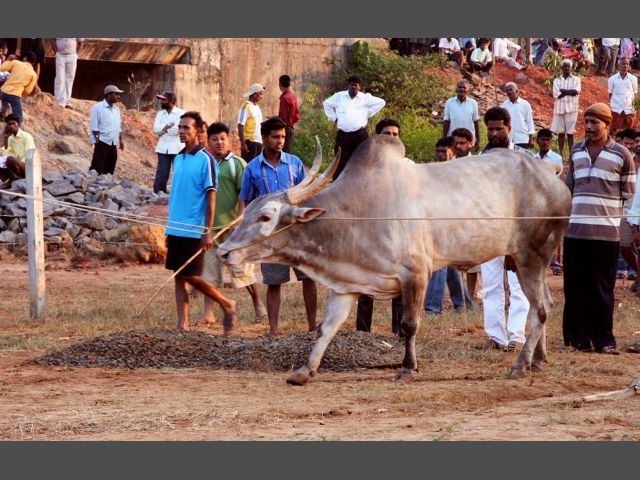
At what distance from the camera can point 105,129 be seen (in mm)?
21109

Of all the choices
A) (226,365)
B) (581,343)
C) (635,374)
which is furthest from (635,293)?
(226,365)

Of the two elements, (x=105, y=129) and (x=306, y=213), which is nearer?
(x=306, y=213)

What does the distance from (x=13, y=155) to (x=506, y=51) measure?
1636 centimetres

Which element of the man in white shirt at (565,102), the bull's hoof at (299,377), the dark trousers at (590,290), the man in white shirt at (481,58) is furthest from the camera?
the man in white shirt at (481,58)

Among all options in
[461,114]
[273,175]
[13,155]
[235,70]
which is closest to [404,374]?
[273,175]

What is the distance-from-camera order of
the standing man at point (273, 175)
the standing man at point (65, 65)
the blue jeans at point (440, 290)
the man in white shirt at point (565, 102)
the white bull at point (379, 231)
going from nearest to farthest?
the white bull at point (379, 231) → the standing man at point (273, 175) → the blue jeans at point (440, 290) → the man in white shirt at point (565, 102) → the standing man at point (65, 65)

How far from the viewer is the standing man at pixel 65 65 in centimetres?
2306

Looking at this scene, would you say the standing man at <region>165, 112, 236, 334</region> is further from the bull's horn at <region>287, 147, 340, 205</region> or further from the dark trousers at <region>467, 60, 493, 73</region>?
the dark trousers at <region>467, 60, 493, 73</region>

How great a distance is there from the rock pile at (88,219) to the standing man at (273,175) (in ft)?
20.7

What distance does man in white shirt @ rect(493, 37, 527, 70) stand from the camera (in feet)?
102

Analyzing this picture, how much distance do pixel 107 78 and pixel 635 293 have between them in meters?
15.0

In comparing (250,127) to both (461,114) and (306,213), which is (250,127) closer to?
Result: (461,114)

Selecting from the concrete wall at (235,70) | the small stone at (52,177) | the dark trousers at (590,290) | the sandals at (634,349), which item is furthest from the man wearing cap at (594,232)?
the concrete wall at (235,70)

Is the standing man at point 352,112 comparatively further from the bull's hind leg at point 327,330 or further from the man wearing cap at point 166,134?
the bull's hind leg at point 327,330
